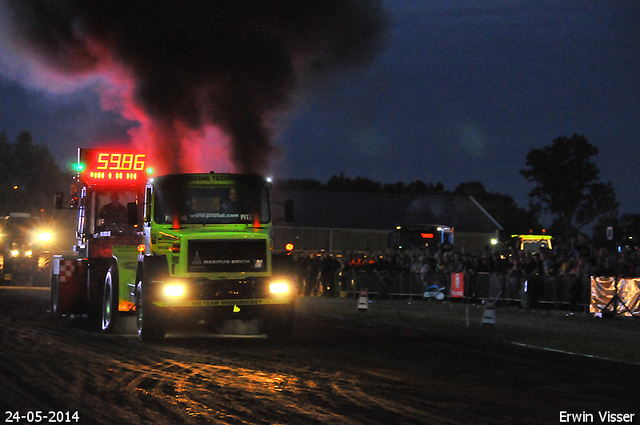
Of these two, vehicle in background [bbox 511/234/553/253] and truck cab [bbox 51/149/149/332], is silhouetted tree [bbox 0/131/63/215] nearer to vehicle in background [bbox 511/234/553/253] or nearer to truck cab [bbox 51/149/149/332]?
vehicle in background [bbox 511/234/553/253]

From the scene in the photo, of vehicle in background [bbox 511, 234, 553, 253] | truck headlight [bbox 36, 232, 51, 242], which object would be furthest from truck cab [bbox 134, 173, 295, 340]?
vehicle in background [bbox 511, 234, 553, 253]

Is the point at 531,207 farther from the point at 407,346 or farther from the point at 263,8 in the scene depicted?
the point at 407,346

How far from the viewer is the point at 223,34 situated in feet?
89.7

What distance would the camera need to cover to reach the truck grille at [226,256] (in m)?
15.1

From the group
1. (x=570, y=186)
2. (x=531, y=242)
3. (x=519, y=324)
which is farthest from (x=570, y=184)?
(x=519, y=324)

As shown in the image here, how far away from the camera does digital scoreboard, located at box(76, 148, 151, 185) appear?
755 inches

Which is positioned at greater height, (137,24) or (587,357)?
(137,24)

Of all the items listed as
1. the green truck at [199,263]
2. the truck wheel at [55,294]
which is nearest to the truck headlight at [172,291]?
the green truck at [199,263]

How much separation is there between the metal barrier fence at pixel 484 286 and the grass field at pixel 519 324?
417mm

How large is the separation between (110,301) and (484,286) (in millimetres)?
13464

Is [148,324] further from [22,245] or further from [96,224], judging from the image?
[22,245]

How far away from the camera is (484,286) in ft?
88.3

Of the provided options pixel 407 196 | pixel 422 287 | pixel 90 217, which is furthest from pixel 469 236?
pixel 90 217

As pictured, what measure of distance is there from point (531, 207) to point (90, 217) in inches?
2797
